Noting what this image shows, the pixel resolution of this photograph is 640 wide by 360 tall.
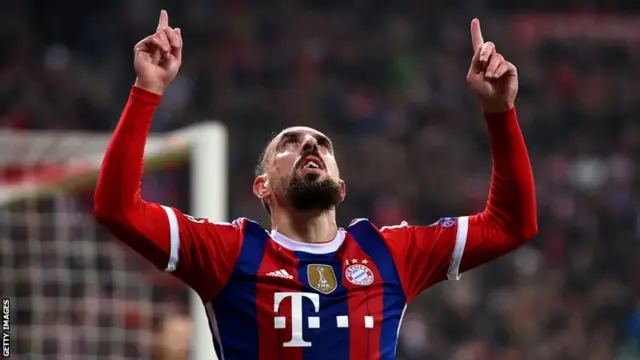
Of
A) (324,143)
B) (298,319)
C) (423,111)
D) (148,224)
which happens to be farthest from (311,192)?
(423,111)

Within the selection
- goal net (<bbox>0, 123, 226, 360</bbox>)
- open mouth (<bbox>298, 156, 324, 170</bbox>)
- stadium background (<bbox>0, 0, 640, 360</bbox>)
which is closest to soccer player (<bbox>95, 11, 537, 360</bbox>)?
open mouth (<bbox>298, 156, 324, 170</bbox>)

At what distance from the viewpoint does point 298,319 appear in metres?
3.31

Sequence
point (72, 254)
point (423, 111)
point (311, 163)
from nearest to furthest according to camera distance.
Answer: point (311, 163), point (72, 254), point (423, 111)

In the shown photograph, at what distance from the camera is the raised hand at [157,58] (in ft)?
10.3

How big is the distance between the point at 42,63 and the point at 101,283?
6462 mm

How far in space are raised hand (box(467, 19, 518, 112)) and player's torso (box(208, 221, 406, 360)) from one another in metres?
0.58

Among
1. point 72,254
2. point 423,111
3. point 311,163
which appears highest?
point 423,111

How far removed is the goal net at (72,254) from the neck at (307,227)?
1.99 metres

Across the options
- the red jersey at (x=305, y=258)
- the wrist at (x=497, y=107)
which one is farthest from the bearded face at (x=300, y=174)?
the wrist at (x=497, y=107)

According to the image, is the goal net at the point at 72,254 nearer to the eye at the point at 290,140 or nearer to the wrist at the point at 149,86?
the eye at the point at 290,140

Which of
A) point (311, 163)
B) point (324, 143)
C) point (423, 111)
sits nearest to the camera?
point (311, 163)

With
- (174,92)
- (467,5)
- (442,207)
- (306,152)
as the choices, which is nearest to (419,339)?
(442,207)

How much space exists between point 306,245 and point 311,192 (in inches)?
6.7

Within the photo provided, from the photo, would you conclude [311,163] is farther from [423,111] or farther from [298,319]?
[423,111]
